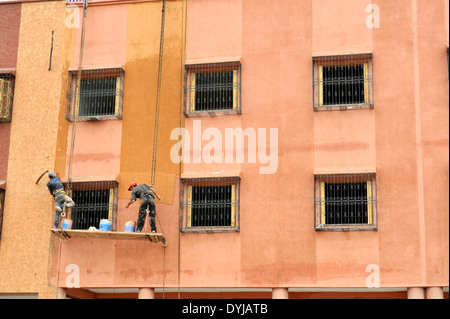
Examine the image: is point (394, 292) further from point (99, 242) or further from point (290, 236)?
point (99, 242)

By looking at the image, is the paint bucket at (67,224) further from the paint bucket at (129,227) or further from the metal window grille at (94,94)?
the metal window grille at (94,94)

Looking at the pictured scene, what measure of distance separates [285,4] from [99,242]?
8499 mm

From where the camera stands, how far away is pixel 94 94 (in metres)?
22.1

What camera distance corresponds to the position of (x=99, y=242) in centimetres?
2100

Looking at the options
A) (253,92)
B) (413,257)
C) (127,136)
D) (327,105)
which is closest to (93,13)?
(127,136)

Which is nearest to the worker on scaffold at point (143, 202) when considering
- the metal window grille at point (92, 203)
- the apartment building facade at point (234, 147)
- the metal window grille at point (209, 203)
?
the apartment building facade at point (234, 147)

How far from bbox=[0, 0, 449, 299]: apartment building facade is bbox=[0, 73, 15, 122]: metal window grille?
0.07 meters

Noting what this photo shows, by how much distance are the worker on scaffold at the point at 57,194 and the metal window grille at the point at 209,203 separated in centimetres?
312

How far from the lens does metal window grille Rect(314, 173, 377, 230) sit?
1997 centimetres

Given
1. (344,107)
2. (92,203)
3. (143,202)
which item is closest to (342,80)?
(344,107)

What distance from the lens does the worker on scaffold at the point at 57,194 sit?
805 inches

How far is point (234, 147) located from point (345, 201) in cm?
338

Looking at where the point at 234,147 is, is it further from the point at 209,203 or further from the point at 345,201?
the point at 345,201

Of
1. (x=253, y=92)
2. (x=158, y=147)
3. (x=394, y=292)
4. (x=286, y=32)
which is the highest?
(x=286, y=32)
